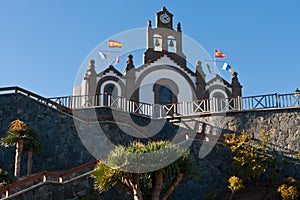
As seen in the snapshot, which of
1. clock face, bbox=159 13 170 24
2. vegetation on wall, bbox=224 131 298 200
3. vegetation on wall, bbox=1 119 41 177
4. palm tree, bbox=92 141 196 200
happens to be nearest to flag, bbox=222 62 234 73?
clock face, bbox=159 13 170 24

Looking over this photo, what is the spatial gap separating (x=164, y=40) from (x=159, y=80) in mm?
4253

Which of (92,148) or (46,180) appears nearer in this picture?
(46,180)

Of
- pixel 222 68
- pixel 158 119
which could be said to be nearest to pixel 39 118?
pixel 158 119

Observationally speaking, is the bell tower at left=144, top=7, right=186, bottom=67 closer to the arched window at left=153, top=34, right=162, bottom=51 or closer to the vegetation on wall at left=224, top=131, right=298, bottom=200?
the arched window at left=153, top=34, right=162, bottom=51

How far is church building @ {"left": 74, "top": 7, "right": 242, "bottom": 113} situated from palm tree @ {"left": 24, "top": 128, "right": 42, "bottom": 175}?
10756mm

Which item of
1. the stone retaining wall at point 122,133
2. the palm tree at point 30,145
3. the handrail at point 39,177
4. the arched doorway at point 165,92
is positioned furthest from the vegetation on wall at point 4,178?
the arched doorway at point 165,92

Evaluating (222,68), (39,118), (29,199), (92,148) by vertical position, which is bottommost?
(29,199)

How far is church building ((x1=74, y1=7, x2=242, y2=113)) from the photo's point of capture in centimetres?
3309

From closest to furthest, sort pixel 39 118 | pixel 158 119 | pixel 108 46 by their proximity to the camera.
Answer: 1. pixel 39 118
2. pixel 158 119
3. pixel 108 46

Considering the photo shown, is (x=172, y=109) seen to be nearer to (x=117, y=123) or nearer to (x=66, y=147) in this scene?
(x=117, y=123)

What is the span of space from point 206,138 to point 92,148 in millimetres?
5714

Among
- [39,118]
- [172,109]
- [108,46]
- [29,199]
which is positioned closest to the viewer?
[29,199]

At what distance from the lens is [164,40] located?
36.8m

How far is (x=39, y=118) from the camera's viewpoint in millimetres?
25094
